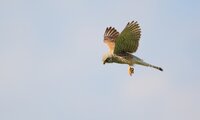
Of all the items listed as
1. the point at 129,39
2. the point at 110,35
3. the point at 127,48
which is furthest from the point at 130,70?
the point at 110,35

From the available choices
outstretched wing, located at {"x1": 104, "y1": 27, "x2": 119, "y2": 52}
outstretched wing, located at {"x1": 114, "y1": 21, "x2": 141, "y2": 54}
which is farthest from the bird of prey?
outstretched wing, located at {"x1": 104, "y1": 27, "x2": 119, "y2": 52}

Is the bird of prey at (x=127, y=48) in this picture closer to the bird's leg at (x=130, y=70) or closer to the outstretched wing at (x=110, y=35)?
the bird's leg at (x=130, y=70)

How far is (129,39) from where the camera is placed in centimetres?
2266

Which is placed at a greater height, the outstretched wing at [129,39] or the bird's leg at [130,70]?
the outstretched wing at [129,39]

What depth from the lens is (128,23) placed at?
2206 centimetres

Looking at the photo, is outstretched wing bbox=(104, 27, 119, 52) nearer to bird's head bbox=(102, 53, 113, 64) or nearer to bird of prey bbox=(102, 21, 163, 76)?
bird of prey bbox=(102, 21, 163, 76)

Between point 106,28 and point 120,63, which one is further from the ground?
point 106,28

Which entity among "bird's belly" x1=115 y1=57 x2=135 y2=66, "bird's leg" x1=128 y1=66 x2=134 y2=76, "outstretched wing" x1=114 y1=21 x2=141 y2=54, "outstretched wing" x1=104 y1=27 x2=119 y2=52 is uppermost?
"outstretched wing" x1=104 y1=27 x2=119 y2=52

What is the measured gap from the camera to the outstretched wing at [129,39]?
72.8ft

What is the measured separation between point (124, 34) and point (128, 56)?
1.27 metres

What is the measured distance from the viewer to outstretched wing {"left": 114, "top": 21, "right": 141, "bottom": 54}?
22.2 m

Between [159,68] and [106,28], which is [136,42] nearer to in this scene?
[159,68]

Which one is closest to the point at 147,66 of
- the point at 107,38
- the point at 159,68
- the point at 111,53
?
the point at 159,68

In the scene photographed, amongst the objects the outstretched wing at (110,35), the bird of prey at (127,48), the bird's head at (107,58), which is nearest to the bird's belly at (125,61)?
the bird of prey at (127,48)
